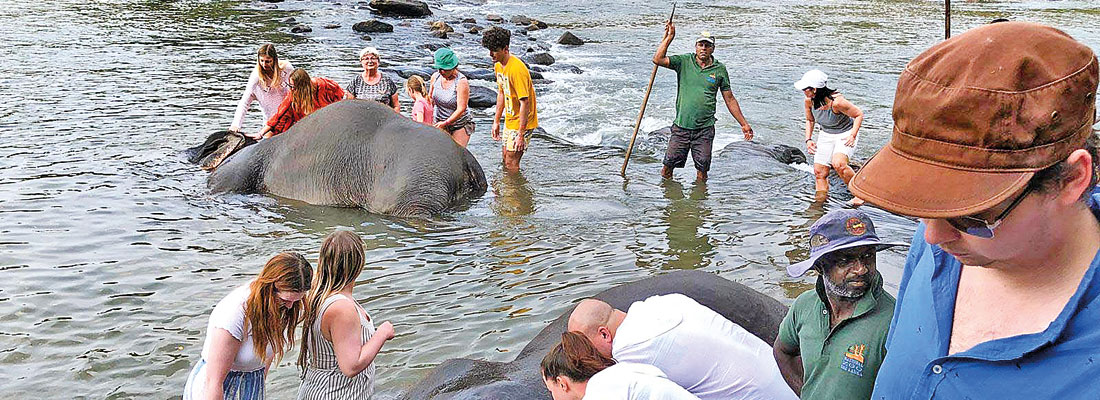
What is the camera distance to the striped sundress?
4.64 meters

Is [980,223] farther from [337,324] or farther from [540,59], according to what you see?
[540,59]

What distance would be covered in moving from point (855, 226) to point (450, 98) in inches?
309

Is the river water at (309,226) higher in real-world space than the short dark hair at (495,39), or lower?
lower

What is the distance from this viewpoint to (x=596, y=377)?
12.0 ft

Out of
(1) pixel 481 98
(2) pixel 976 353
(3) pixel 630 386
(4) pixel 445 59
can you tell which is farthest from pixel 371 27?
(2) pixel 976 353

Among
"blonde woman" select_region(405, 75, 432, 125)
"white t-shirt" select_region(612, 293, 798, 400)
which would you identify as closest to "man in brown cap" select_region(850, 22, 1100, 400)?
"white t-shirt" select_region(612, 293, 798, 400)

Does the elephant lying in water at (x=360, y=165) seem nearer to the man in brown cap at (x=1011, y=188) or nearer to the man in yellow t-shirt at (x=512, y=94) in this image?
the man in yellow t-shirt at (x=512, y=94)

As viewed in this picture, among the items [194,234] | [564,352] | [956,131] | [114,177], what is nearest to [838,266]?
[564,352]

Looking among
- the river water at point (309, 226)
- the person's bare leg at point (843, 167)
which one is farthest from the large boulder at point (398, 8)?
the person's bare leg at point (843, 167)

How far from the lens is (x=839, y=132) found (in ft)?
31.0

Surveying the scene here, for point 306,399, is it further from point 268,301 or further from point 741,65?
point 741,65

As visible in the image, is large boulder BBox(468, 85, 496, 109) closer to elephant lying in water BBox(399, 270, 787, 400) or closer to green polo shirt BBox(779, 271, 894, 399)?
elephant lying in water BBox(399, 270, 787, 400)

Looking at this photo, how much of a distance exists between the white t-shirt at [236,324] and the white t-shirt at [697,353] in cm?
159

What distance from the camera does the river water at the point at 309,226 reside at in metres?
6.30
